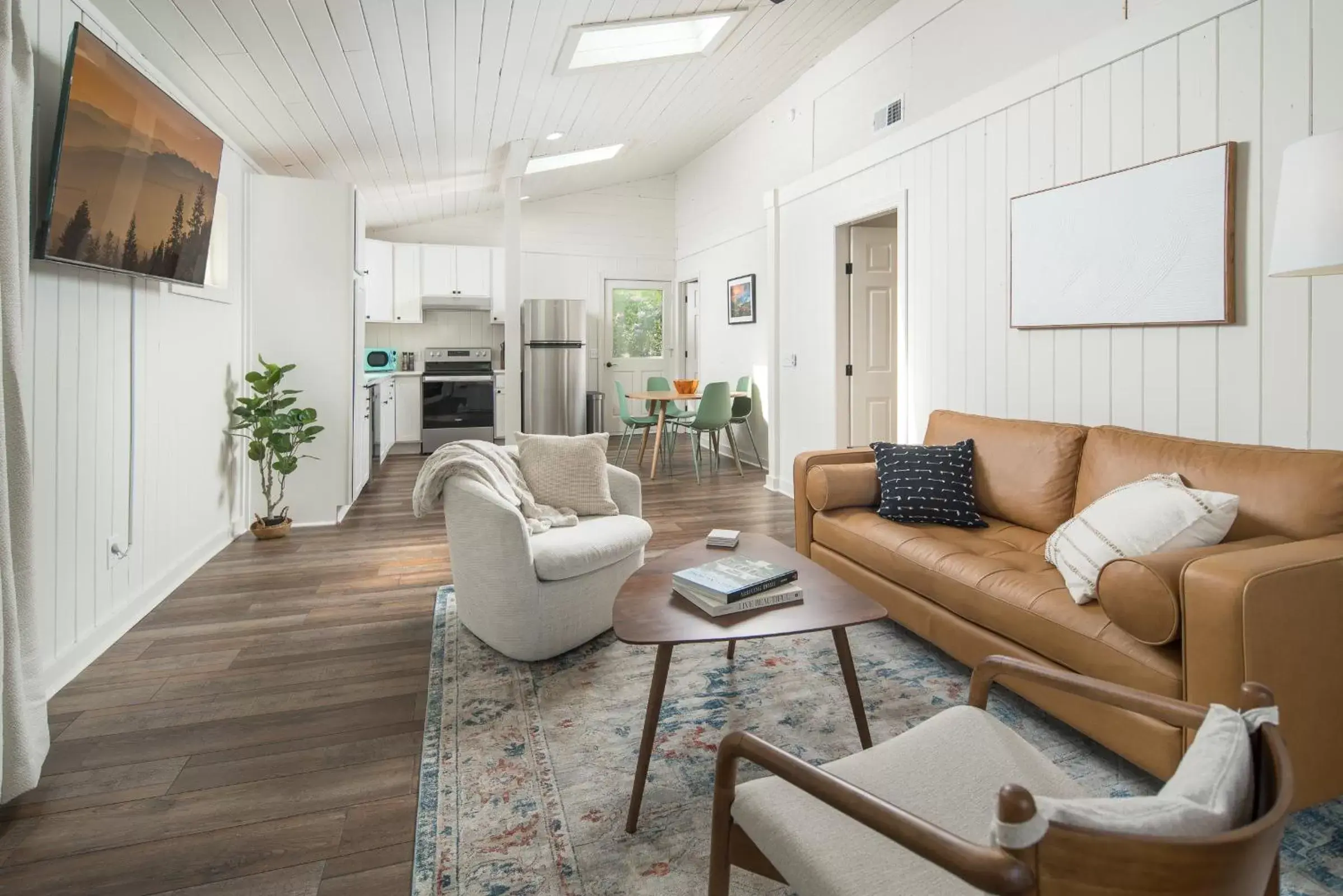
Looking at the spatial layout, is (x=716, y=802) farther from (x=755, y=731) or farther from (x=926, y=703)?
(x=926, y=703)

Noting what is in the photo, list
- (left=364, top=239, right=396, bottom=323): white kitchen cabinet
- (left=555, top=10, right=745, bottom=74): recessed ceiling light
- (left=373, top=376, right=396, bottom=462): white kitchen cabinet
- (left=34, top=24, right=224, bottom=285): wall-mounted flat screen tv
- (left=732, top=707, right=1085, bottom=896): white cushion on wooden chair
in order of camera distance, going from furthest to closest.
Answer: (left=364, top=239, right=396, bottom=323): white kitchen cabinet
(left=373, top=376, right=396, bottom=462): white kitchen cabinet
(left=555, top=10, right=745, bottom=74): recessed ceiling light
(left=34, top=24, right=224, bottom=285): wall-mounted flat screen tv
(left=732, top=707, right=1085, bottom=896): white cushion on wooden chair

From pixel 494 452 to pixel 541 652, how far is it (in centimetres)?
93

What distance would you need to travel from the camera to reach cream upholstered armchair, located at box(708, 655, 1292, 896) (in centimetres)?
71

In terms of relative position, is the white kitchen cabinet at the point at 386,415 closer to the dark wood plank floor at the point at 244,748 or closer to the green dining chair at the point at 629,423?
the green dining chair at the point at 629,423

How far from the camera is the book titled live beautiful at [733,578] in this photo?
1.97 m

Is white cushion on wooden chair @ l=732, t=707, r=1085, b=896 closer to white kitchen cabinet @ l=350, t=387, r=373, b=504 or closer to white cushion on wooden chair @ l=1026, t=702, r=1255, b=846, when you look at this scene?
white cushion on wooden chair @ l=1026, t=702, r=1255, b=846

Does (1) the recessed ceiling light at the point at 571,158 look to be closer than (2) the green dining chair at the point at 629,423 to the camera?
Yes

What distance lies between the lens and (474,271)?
841 cm

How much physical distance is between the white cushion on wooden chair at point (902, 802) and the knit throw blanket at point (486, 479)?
1.80 metres

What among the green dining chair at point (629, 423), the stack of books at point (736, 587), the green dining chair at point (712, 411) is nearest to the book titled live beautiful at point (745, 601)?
the stack of books at point (736, 587)

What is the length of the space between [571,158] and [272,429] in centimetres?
404

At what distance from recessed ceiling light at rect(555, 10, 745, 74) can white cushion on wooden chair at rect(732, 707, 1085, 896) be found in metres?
3.92

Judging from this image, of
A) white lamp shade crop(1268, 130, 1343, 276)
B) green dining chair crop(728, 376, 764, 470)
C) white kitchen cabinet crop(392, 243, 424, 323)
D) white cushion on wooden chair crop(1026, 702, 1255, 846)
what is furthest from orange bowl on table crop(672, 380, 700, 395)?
white cushion on wooden chair crop(1026, 702, 1255, 846)

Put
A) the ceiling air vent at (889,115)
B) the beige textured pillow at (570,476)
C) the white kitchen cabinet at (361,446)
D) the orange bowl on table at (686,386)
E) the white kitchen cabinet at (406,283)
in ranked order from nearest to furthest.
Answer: the beige textured pillow at (570,476)
the ceiling air vent at (889,115)
the white kitchen cabinet at (361,446)
the orange bowl on table at (686,386)
the white kitchen cabinet at (406,283)
